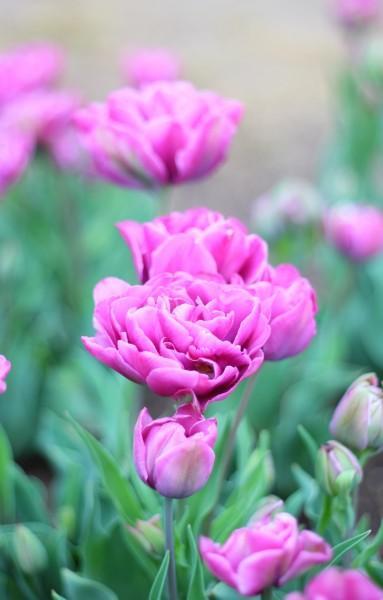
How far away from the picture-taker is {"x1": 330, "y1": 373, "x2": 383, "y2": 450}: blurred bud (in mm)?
568

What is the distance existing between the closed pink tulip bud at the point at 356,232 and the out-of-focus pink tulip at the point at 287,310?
0.43 metres

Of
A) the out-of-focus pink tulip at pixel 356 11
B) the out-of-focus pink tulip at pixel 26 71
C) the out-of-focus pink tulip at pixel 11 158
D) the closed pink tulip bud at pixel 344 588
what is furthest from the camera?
the out-of-focus pink tulip at pixel 356 11

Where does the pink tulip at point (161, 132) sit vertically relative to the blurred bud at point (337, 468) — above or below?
above

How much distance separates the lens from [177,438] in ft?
1.60

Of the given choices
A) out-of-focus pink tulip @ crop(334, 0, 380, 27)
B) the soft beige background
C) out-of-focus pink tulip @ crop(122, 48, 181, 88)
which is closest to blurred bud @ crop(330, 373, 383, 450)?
out-of-focus pink tulip @ crop(122, 48, 181, 88)

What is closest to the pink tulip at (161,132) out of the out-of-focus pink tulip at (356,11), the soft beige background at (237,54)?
the out-of-focus pink tulip at (356,11)

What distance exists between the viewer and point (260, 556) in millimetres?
462

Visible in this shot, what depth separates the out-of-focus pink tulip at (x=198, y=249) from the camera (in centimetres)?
55

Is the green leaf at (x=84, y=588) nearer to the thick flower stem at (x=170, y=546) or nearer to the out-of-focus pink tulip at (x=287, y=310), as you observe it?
the thick flower stem at (x=170, y=546)

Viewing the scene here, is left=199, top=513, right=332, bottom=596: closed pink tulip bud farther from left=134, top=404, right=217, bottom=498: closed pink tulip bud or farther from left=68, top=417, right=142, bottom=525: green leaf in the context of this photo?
left=68, top=417, right=142, bottom=525: green leaf

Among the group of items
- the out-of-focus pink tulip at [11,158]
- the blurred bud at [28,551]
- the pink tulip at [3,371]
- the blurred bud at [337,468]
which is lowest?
the blurred bud at [28,551]

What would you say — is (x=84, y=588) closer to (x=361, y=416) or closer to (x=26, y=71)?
(x=361, y=416)

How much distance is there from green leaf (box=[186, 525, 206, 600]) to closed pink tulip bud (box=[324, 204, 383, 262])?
0.49 m

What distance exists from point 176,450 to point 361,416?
0.15m
